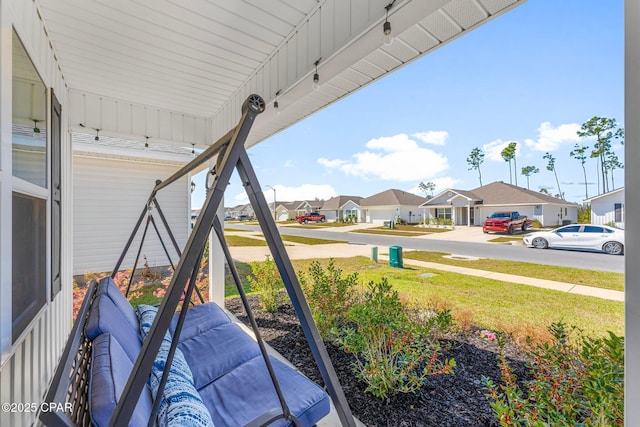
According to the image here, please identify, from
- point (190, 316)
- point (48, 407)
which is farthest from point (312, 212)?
point (48, 407)

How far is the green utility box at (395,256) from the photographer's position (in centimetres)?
264

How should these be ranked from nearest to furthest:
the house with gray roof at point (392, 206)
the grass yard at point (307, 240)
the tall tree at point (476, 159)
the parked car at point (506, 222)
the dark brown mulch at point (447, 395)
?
the dark brown mulch at point (447, 395) < the parked car at point (506, 222) < the tall tree at point (476, 159) < the house with gray roof at point (392, 206) < the grass yard at point (307, 240)

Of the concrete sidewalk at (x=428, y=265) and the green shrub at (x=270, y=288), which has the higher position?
the concrete sidewalk at (x=428, y=265)

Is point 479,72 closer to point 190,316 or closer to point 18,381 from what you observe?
point 190,316

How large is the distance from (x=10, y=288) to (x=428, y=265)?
251cm

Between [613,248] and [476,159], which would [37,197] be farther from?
[613,248]

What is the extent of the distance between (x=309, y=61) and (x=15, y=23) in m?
1.44

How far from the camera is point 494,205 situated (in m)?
1.86

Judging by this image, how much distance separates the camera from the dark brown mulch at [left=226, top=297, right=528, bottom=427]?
1.64 m

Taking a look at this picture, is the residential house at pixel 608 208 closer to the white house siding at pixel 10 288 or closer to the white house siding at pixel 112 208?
the white house siding at pixel 10 288

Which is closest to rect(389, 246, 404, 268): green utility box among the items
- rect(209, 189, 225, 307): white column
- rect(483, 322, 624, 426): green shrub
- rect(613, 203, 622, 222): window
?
rect(483, 322, 624, 426): green shrub

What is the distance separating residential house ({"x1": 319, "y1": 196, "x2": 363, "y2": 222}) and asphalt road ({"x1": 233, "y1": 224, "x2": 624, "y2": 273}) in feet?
0.77

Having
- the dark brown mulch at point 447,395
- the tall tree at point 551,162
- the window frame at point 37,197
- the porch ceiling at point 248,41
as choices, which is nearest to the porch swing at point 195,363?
the window frame at point 37,197

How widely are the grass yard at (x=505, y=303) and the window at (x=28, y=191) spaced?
2.48 meters
